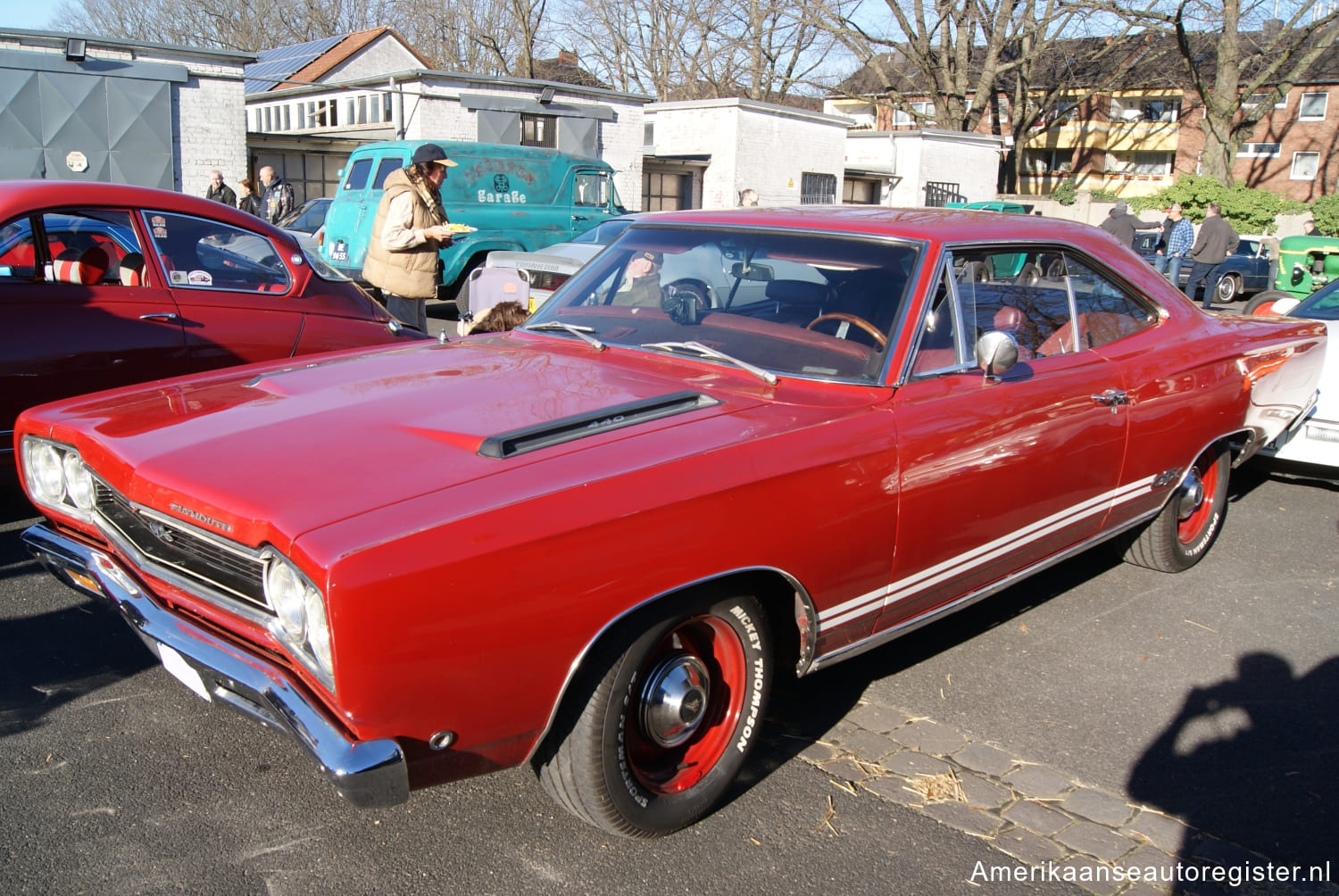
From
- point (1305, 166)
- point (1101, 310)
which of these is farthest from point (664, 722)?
point (1305, 166)

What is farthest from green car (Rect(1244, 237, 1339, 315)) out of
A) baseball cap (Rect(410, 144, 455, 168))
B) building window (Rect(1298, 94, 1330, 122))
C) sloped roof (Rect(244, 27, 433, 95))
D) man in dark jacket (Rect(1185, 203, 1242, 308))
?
building window (Rect(1298, 94, 1330, 122))

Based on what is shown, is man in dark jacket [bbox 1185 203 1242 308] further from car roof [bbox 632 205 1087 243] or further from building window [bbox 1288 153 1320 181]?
building window [bbox 1288 153 1320 181]

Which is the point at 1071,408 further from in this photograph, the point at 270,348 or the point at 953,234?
the point at 270,348

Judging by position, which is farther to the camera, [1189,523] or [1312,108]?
[1312,108]

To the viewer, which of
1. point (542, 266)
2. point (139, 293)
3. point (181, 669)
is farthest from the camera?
point (542, 266)

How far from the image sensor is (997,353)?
3328 millimetres

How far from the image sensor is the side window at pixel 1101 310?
4133mm

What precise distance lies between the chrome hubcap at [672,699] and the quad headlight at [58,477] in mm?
1672

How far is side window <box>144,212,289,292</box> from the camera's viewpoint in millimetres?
5309

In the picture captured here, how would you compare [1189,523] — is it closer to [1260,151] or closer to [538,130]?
[538,130]

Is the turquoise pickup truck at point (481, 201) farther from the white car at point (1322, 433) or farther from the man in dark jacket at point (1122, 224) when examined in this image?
the white car at point (1322, 433)

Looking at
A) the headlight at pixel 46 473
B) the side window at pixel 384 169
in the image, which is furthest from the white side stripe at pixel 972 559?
the side window at pixel 384 169

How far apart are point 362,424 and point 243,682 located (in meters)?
0.74

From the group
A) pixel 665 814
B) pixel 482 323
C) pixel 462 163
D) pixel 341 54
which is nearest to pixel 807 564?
pixel 665 814
